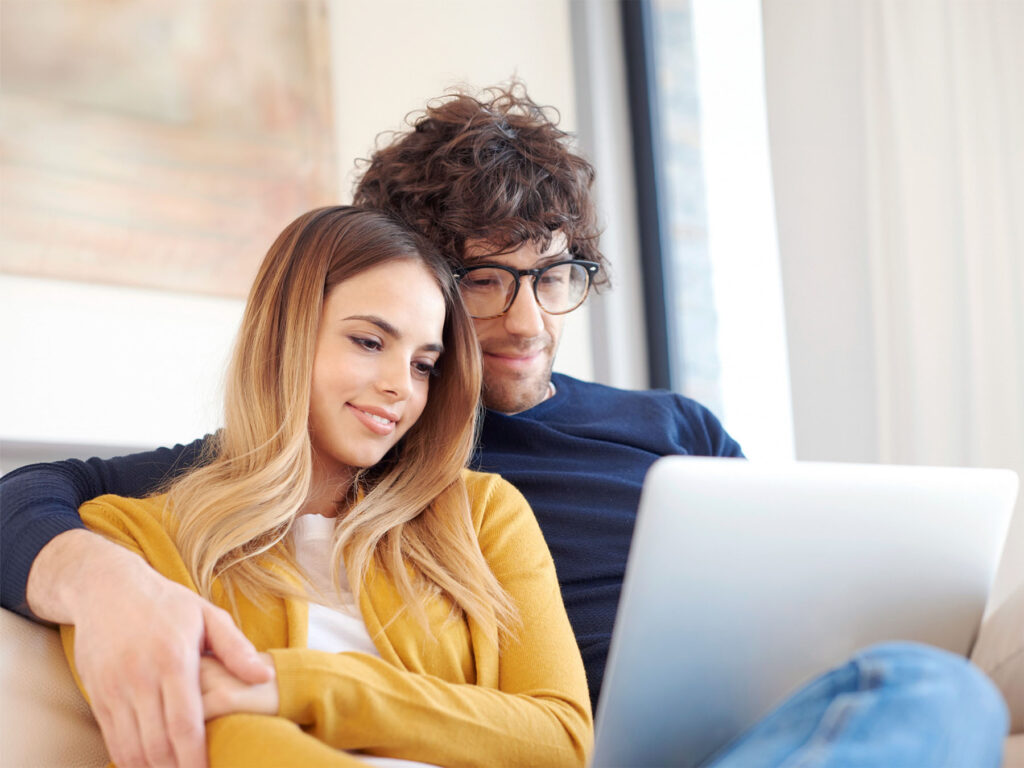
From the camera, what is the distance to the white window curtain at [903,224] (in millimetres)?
2088

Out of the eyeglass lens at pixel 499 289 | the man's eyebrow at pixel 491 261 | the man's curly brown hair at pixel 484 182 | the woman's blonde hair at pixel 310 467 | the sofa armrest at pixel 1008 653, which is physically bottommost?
the sofa armrest at pixel 1008 653

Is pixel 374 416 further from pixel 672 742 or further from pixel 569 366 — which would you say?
pixel 569 366

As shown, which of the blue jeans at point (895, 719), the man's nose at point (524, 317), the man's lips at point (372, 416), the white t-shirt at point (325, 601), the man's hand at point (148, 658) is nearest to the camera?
the blue jeans at point (895, 719)

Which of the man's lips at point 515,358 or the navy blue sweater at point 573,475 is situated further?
the man's lips at point 515,358

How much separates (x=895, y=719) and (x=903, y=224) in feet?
5.52

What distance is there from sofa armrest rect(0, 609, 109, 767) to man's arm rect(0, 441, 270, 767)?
4 cm

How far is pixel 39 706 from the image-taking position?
44.5 inches

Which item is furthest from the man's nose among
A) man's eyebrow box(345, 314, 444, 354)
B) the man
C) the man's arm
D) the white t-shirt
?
the man's arm

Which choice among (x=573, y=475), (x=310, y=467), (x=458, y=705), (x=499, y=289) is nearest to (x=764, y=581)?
(x=458, y=705)

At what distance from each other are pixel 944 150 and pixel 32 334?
1.91 meters

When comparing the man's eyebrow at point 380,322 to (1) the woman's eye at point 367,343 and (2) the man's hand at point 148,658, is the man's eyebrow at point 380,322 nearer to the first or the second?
(1) the woman's eye at point 367,343

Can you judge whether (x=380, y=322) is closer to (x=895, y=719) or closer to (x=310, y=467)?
(x=310, y=467)

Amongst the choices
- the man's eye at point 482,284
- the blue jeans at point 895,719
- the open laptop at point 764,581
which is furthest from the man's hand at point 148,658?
the man's eye at point 482,284

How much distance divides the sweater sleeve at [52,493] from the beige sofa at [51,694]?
0.14ft
